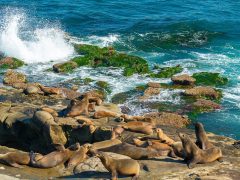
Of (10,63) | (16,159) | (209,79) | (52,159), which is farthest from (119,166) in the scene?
(10,63)

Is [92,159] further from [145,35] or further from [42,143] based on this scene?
[145,35]

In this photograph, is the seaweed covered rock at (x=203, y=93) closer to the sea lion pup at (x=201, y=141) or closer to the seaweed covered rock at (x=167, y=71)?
the seaweed covered rock at (x=167, y=71)

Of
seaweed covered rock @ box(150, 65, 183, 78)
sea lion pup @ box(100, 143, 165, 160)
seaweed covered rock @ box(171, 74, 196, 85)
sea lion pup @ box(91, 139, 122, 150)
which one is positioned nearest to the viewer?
sea lion pup @ box(100, 143, 165, 160)

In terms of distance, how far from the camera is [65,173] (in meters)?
12.2

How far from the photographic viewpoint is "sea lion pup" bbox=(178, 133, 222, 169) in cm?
1262

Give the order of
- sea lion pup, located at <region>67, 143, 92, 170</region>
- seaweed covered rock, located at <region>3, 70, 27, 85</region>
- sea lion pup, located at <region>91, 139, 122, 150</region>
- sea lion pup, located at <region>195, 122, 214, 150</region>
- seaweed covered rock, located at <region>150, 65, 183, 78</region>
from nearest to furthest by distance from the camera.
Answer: sea lion pup, located at <region>67, 143, 92, 170</region> → sea lion pup, located at <region>195, 122, 214, 150</region> → sea lion pup, located at <region>91, 139, 122, 150</region> → seaweed covered rock, located at <region>3, 70, 27, 85</region> → seaweed covered rock, located at <region>150, 65, 183, 78</region>

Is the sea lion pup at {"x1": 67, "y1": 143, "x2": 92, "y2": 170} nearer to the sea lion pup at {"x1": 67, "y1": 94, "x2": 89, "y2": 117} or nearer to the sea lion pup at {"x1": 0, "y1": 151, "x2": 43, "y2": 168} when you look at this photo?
the sea lion pup at {"x1": 0, "y1": 151, "x2": 43, "y2": 168}

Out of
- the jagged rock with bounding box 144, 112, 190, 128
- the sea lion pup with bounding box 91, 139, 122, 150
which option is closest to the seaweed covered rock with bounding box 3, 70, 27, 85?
the jagged rock with bounding box 144, 112, 190, 128

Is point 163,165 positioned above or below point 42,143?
above

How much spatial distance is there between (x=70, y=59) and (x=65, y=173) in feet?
60.6

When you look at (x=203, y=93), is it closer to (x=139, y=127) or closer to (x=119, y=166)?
(x=139, y=127)

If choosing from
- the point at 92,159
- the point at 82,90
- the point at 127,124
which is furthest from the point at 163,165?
A: the point at 82,90

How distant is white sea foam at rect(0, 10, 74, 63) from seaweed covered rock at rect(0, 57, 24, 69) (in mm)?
1077

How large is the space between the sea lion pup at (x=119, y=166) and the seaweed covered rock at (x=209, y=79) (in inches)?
610
